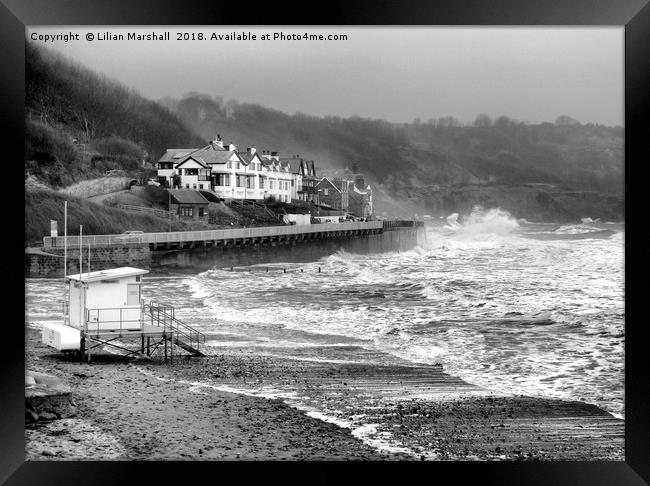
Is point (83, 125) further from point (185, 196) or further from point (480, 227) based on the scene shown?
point (480, 227)

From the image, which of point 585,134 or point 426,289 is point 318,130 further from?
point 585,134

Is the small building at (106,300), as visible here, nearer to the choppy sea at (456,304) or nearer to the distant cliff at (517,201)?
the choppy sea at (456,304)

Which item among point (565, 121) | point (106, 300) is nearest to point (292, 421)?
point (106, 300)

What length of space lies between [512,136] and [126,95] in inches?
134

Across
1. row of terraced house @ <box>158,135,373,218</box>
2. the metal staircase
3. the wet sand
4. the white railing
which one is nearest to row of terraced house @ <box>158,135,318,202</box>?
row of terraced house @ <box>158,135,373,218</box>

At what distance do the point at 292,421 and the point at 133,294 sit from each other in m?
1.88

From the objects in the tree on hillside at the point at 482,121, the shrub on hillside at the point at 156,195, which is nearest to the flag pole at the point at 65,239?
the shrub on hillside at the point at 156,195

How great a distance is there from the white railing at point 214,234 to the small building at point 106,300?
0.29m

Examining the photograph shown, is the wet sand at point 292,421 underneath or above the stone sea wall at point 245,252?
underneath

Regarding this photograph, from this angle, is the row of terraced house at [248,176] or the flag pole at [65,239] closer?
the flag pole at [65,239]

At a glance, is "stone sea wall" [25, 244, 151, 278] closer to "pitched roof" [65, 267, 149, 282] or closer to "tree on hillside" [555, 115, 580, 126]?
"pitched roof" [65, 267, 149, 282]

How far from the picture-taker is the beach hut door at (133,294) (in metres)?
6.84

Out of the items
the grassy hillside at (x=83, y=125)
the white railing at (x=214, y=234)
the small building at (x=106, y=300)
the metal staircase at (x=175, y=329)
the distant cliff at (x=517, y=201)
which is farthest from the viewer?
the distant cliff at (x=517, y=201)

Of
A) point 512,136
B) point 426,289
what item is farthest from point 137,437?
point 512,136
